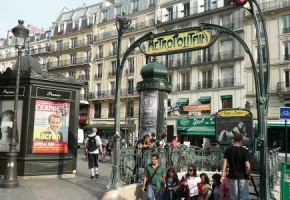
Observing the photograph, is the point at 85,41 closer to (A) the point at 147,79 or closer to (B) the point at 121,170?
(A) the point at 147,79

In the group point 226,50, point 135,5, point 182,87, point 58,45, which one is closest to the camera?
point 226,50

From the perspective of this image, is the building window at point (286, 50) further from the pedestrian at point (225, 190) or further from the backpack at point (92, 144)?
the pedestrian at point (225, 190)

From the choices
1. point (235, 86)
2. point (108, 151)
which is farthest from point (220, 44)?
point (108, 151)

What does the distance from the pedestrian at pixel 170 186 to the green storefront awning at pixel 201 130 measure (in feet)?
84.7

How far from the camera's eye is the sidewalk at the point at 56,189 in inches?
318

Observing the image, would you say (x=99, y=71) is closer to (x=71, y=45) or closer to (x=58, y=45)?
(x=71, y=45)

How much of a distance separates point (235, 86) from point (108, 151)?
56.5 feet

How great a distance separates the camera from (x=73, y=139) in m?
11.7

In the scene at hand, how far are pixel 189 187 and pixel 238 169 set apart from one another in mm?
1761

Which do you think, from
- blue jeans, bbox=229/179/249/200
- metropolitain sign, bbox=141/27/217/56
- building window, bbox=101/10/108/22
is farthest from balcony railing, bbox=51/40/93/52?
blue jeans, bbox=229/179/249/200

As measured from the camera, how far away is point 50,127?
11273mm

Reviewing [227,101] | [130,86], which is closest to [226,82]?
[227,101]

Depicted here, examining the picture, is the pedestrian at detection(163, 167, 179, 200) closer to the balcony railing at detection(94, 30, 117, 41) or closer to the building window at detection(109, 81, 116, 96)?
the building window at detection(109, 81, 116, 96)

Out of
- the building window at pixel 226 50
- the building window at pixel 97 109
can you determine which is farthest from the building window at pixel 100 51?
the building window at pixel 226 50
